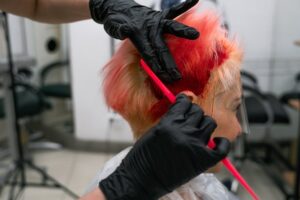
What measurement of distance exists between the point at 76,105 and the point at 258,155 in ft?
5.75

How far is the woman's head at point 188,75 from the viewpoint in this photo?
87 cm

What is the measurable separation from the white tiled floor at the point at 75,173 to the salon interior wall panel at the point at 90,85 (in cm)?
22

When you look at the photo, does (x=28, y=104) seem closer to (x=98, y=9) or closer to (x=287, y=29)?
(x=98, y=9)

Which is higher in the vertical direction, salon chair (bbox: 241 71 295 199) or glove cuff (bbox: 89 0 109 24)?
glove cuff (bbox: 89 0 109 24)

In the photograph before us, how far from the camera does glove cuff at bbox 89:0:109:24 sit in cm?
101

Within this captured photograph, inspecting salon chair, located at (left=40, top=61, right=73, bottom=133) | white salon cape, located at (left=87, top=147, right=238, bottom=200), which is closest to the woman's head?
white salon cape, located at (left=87, top=147, right=238, bottom=200)

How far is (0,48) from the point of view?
114 inches

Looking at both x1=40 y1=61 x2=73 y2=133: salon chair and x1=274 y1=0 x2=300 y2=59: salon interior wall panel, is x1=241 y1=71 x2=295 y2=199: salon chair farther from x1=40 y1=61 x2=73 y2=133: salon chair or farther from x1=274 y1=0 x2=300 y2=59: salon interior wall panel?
x1=40 y1=61 x2=73 y2=133: salon chair

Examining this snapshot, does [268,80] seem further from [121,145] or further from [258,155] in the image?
[121,145]

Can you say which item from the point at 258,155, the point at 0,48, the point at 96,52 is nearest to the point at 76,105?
the point at 96,52

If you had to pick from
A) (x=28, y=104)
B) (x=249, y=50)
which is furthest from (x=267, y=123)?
(x=28, y=104)

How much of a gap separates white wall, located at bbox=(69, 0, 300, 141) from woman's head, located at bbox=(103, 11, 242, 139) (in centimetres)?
197

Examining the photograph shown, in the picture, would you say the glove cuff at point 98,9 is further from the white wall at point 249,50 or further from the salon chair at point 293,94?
the salon chair at point 293,94

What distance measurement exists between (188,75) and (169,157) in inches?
10.9
